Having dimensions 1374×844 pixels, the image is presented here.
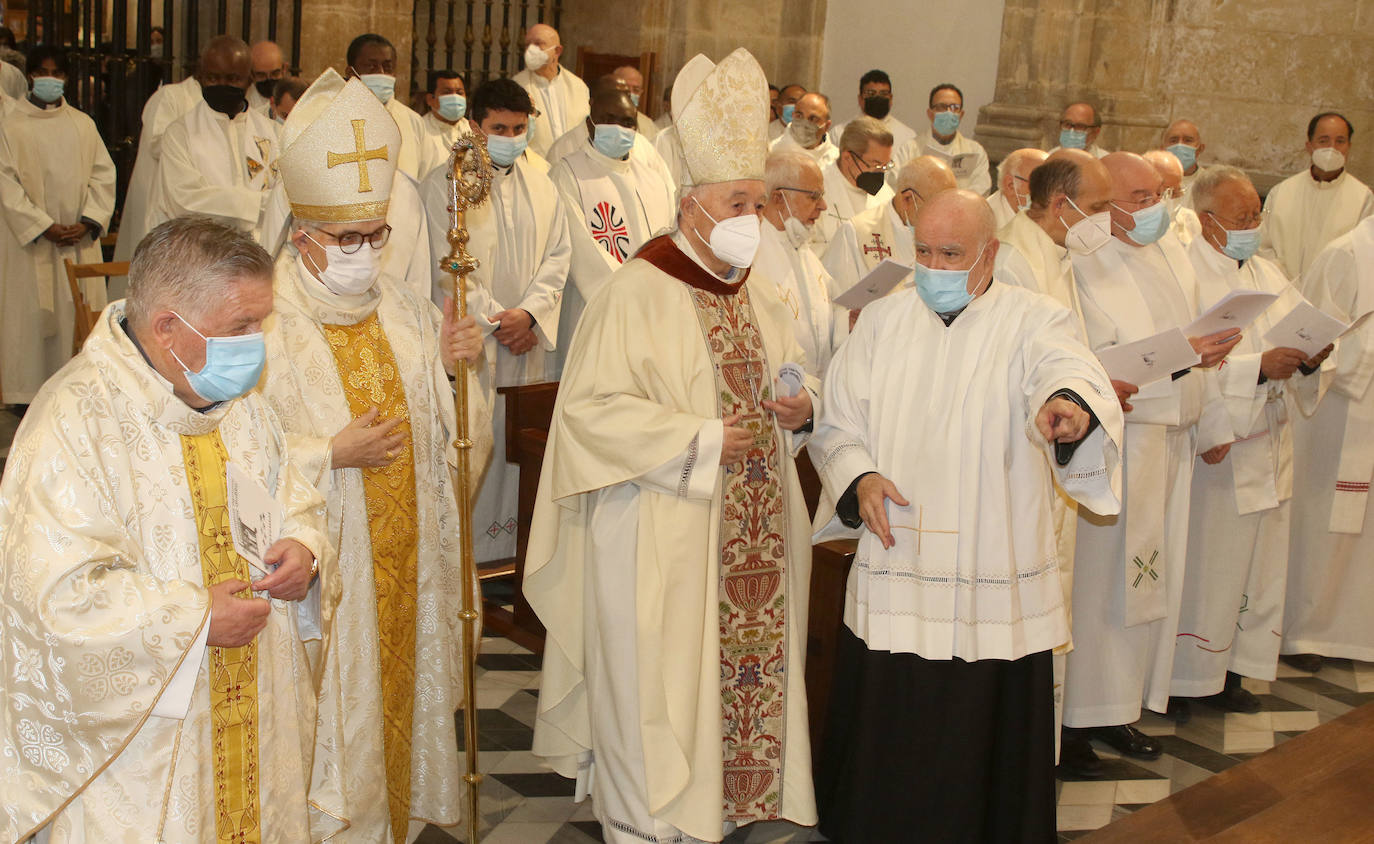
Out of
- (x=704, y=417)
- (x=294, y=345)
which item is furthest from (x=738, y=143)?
(x=294, y=345)

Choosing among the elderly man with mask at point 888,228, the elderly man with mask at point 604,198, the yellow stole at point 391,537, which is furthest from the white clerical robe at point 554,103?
the yellow stole at point 391,537

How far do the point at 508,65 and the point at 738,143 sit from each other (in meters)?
9.50

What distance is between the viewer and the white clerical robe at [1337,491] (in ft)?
20.2

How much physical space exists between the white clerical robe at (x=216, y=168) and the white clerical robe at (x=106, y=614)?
5.44 m

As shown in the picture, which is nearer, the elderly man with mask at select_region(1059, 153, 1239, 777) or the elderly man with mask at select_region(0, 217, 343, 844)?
the elderly man with mask at select_region(0, 217, 343, 844)

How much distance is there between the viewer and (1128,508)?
16.7 ft

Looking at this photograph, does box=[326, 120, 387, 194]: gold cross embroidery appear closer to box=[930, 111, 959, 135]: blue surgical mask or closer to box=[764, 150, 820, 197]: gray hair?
box=[764, 150, 820, 197]: gray hair

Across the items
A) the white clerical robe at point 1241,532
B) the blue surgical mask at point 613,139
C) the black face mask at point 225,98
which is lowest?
the white clerical robe at point 1241,532

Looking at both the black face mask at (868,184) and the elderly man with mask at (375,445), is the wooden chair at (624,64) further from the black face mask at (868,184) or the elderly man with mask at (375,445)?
the elderly man with mask at (375,445)

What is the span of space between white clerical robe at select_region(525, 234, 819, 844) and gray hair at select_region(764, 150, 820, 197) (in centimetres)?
150

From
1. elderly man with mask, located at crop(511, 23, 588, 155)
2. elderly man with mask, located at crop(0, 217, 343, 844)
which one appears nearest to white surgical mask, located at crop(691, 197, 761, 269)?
elderly man with mask, located at crop(0, 217, 343, 844)

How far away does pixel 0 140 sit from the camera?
8219mm

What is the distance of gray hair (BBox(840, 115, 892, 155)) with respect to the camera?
7.59 m

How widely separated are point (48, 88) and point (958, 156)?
6.14 m
